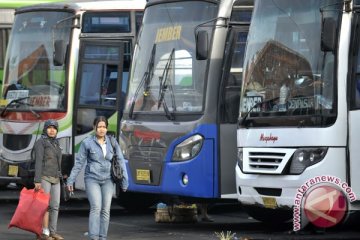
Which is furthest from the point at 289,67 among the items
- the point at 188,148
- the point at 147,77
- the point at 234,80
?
the point at 147,77

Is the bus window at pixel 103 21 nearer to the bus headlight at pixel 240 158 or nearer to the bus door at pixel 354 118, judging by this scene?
the bus headlight at pixel 240 158

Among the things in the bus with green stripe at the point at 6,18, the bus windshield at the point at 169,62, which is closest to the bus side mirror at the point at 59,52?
the bus windshield at the point at 169,62

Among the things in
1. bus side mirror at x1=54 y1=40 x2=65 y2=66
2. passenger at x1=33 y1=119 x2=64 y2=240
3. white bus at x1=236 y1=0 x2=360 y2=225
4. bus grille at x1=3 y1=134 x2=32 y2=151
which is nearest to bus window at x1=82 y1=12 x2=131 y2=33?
bus side mirror at x1=54 y1=40 x2=65 y2=66

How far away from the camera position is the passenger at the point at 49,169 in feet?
48.2

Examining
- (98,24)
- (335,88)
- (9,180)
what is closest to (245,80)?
(335,88)

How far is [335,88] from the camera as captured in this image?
43.2ft

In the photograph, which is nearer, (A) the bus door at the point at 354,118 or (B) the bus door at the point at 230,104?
(A) the bus door at the point at 354,118

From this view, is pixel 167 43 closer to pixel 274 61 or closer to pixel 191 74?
pixel 191 74

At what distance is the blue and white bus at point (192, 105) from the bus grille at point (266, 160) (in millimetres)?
982

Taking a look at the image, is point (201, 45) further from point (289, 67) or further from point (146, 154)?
A: point (146, 154)

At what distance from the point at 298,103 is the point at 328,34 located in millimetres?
989

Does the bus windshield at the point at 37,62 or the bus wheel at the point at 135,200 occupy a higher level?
the bus windshield at the point at 37,62

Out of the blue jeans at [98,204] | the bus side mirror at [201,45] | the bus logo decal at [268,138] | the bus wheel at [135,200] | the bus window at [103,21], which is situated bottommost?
the bus wheel at [135,200]

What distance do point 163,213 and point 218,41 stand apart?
3229 millimetres
